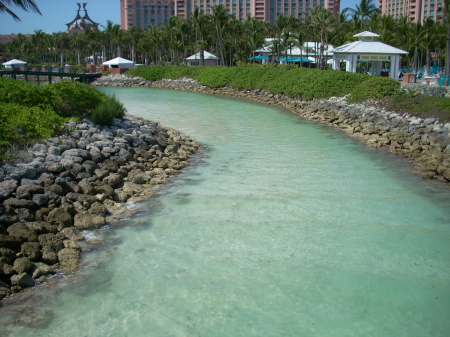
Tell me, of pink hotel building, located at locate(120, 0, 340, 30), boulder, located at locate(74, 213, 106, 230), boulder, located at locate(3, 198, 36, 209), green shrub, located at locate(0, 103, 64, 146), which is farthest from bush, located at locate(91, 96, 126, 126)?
pink hotel building, located at locate(120, 0, 340, 30)

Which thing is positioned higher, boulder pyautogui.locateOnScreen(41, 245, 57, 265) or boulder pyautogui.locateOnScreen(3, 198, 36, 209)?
boulder pyautogui.locateOnScreen(3, 198, 36, 209)

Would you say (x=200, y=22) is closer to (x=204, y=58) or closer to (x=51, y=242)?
(x=204, y=58)

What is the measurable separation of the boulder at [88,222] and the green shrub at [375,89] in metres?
21.2

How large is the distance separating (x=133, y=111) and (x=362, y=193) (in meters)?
21.5

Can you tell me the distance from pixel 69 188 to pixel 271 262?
5.70 metres

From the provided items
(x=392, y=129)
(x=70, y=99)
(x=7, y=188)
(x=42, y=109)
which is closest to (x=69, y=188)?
(x=7, y=188)

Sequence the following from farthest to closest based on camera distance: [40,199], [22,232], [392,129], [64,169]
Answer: [392,129], [64,169], [40,199], [22,232]

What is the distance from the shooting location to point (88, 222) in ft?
33.4

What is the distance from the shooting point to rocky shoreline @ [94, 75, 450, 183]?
1652 centimetres

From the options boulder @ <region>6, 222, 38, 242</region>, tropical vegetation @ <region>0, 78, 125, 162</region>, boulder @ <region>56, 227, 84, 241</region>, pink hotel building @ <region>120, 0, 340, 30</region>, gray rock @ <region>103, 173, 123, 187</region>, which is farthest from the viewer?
pink hotel building @ <region>120, 0, 340, 30</region>

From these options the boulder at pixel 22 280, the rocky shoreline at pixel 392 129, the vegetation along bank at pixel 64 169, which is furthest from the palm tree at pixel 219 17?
the boulder at pixel 22 280

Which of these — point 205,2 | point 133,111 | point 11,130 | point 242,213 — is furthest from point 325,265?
point 205,2

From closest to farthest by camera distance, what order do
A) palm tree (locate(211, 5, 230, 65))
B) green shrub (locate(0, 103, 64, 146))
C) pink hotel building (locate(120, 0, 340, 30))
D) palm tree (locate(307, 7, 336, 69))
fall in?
green shrub (locate(0, 103, 64, 146))
palm tree (locate(307, 7, 336, 69))
palm tree (locate(211, 5, 230, 65))
pink hotel building (locate(120, 0, 340, 30))

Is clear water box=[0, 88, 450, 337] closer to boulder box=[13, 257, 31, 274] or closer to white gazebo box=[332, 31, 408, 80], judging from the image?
boulder box=[13, 257, 31, 274]
